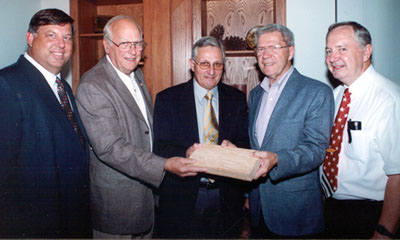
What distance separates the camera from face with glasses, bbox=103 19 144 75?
5.93 feet

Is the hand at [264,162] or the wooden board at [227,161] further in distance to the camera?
the hand at [264,162]

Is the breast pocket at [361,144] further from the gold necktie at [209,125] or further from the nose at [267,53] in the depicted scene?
the gold necktie at [209,125]

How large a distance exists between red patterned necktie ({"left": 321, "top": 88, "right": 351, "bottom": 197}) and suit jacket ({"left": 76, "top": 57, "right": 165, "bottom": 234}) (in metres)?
1.02

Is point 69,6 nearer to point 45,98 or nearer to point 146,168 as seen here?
point 45,98

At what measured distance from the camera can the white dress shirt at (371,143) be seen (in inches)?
59.9

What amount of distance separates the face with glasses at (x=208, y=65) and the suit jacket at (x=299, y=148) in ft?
1.65

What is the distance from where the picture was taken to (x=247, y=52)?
2.93 meters

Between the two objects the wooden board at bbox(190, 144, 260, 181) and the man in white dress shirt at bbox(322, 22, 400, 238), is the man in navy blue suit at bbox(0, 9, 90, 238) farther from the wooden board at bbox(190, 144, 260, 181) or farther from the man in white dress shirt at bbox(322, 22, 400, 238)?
the man in white dress shirt at bbox(322, 22, 400, 238)

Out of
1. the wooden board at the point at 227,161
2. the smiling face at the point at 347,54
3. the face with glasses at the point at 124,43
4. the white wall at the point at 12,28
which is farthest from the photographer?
the white wall at the point at 12,28

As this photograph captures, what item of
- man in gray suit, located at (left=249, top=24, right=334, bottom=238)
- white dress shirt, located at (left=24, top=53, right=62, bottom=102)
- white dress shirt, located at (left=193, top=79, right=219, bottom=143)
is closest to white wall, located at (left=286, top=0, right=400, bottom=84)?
man in gray suit, located at (left=249, top=24, right=334, bottom=238)

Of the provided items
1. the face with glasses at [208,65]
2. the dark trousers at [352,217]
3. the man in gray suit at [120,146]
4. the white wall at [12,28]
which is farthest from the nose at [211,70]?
the white wall at [12,28]

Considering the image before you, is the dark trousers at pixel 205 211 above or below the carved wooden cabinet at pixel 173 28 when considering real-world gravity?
below

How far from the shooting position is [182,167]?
1576 millimetres

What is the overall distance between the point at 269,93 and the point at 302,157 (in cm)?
49
